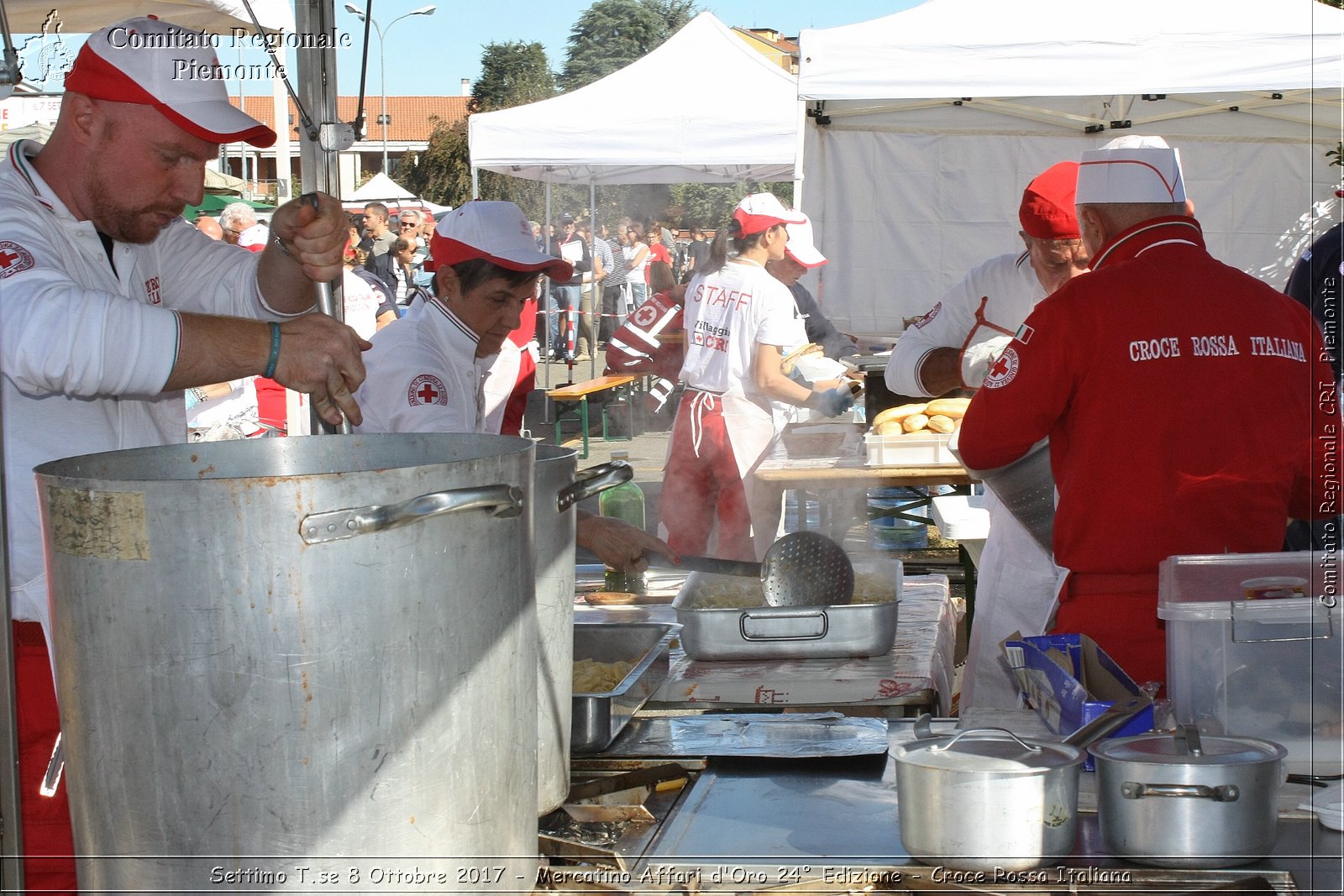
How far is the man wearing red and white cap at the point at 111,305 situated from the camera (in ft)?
4.60

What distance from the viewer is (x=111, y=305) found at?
1.40 m

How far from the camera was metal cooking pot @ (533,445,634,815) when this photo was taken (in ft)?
4.98

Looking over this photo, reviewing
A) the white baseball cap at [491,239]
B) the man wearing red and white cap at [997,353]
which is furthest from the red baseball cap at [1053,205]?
the white baseball cap at [491,239]

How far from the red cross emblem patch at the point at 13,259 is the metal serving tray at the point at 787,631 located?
4.05ft

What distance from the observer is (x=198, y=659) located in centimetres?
103

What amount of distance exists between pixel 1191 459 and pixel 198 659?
5.96ft

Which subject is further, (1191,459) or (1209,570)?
(1191,459)

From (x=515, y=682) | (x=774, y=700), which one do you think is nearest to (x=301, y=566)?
(x=515, y=682)

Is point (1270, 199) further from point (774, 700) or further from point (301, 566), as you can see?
point (301, 566)

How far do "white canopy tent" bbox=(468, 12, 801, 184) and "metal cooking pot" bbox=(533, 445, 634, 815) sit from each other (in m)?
7.34

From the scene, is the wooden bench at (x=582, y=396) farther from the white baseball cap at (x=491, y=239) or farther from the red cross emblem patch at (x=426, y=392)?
the red cross emblem patch at (x=426, y=392)

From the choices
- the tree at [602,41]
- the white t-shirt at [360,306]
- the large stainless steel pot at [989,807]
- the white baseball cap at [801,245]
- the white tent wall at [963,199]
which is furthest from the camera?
the tree at [602,41]

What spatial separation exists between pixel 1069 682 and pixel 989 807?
49cm

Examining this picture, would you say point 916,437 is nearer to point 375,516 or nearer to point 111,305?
point 111,305
